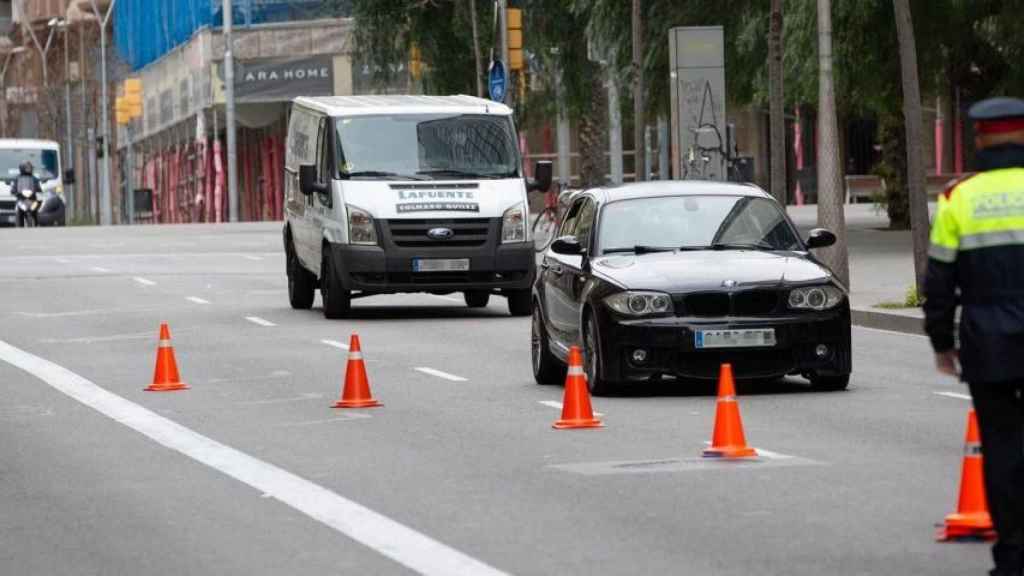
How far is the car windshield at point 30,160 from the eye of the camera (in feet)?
237

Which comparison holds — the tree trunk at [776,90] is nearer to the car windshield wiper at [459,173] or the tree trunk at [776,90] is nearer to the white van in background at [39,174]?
the car windshield wiper at [459,173]

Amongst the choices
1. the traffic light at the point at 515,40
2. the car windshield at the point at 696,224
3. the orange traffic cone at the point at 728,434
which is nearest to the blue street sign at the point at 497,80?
the traffic light at the point at 515,40

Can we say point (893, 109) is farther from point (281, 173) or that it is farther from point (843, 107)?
point (281, 173)

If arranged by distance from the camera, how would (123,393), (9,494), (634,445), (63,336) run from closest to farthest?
1. (9,494)
2. (634,445)
3. (123,393)
4. (63,336)

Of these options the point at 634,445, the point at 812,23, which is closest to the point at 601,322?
the point at 634,445

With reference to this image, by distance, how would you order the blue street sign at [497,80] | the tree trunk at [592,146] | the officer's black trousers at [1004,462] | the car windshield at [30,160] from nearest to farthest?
the officer's black trousers at [1004,462]
the blue street sign at [497,80]
the tree trunk at [592,146]
the car windshield at [30,160]

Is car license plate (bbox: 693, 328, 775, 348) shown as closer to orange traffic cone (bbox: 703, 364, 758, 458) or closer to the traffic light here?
orange traffic cone (bbox: 703, 364, 758, 458)

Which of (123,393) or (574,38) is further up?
(574,38)

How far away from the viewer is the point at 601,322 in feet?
56.8

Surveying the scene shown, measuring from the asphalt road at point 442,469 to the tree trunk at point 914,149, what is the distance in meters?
2.09

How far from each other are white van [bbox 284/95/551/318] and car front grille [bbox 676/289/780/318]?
10.3 m

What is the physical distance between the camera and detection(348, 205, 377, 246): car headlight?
1074 inches

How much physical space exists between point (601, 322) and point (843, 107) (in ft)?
87.9

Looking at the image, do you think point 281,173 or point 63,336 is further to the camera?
point 281,173
